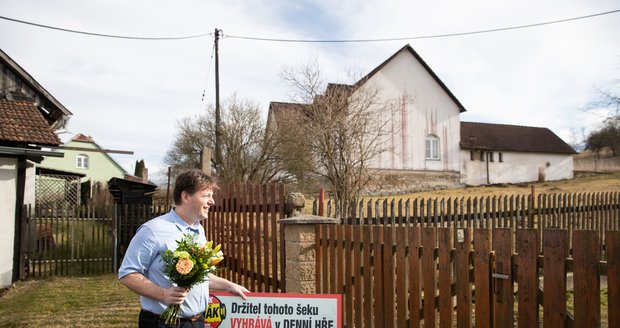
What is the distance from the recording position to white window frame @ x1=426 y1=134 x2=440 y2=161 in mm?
31584

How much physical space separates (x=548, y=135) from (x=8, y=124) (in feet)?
125

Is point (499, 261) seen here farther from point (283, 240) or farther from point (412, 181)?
point (412, 181)

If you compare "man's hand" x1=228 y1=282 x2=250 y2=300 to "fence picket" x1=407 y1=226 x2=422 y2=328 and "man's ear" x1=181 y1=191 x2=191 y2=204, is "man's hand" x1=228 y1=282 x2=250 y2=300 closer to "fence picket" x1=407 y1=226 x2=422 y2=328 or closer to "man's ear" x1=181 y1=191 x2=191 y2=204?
"man's ear" x1=181 y1=191 x2=191 y2=204

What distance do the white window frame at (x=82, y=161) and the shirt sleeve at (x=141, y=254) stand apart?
48788 millimetres

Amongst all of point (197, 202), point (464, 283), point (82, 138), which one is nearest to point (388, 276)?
point (464, 283)

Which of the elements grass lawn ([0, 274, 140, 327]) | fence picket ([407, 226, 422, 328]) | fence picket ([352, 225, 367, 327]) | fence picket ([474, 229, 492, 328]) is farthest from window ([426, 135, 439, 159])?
fence picket ([474, 229, 492, 328])

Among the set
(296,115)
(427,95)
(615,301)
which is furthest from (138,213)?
(427,95)

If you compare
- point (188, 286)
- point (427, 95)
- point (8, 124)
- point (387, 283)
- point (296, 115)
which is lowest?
point (387, 283)

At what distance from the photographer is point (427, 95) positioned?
3159cm

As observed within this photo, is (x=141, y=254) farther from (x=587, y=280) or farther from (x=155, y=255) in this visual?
(x=587, y=280)

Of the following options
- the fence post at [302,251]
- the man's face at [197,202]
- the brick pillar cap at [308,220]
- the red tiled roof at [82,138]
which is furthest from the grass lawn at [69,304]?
the red tiled roof at [82,138]

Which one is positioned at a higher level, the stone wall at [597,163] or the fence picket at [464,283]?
the stone wall at [597,163]

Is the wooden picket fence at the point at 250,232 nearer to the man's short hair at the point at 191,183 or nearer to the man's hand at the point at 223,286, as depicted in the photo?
the man's hand at the point at 223,286

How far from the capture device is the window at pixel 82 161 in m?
47.2
